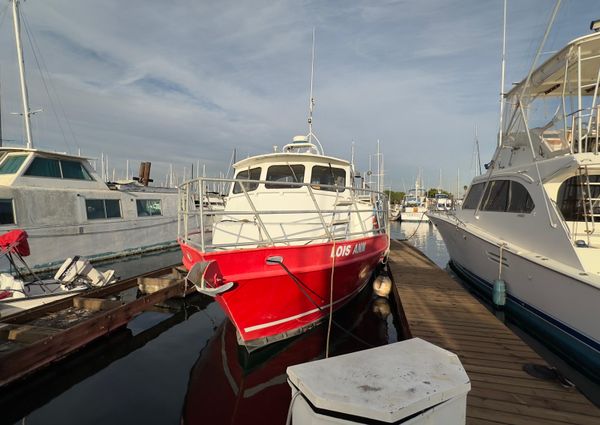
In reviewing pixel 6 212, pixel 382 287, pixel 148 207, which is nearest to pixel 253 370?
pixel 382 287

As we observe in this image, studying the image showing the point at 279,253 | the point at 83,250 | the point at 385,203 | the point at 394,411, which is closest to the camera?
the point at 394,411

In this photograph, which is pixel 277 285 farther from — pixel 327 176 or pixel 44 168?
pixel 44 168

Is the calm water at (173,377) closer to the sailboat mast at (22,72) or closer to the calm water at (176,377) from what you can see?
the calm water at (176,377)

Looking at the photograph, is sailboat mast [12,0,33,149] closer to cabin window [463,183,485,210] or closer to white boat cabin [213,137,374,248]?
white boat cabin [213,137,374,248]

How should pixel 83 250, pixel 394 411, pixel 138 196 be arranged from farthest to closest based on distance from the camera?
pixel 138 196
pixel 83 250
pixel 394 411

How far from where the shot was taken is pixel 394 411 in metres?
1.48

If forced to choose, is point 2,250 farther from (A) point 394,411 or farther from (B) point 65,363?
(A) point 394,411

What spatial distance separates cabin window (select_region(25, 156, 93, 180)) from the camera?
35.1ft

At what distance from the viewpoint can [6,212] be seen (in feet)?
31.5

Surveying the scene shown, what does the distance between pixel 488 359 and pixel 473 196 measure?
6889mm

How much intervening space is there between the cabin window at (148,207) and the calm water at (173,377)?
838cm

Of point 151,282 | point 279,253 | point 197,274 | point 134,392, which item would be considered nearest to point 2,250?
point 151,282

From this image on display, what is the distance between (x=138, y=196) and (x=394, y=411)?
14.9 metres

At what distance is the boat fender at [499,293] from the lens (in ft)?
23.0
